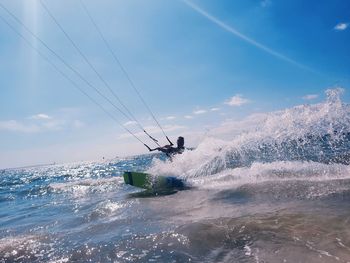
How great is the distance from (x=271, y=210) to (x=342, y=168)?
705 cm

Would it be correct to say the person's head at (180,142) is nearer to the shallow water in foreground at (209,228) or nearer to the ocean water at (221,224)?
the ocean water at (221,224)

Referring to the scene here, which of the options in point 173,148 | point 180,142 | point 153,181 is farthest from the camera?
point 180,142

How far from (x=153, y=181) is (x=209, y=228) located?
1005cm

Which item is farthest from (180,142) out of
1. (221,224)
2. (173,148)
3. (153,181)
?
(221,224)

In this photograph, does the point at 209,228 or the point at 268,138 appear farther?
the point at 268,138

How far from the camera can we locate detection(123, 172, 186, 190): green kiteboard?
55.1 ft

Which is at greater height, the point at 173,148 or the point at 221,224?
the point at 173,148

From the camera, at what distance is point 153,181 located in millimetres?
17266

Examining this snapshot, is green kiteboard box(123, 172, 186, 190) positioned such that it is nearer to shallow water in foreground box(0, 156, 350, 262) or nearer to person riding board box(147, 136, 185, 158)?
person riding board box(147, 136, 185, 158)

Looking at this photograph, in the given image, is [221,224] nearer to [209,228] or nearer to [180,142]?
[209,228]

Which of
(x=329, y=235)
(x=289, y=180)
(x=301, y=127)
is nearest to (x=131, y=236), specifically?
(x=329, y=235)

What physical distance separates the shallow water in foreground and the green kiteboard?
11.2 feet

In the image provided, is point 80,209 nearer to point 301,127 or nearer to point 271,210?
point 271,210

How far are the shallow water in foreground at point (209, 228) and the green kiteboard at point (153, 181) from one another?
341 centimetres
